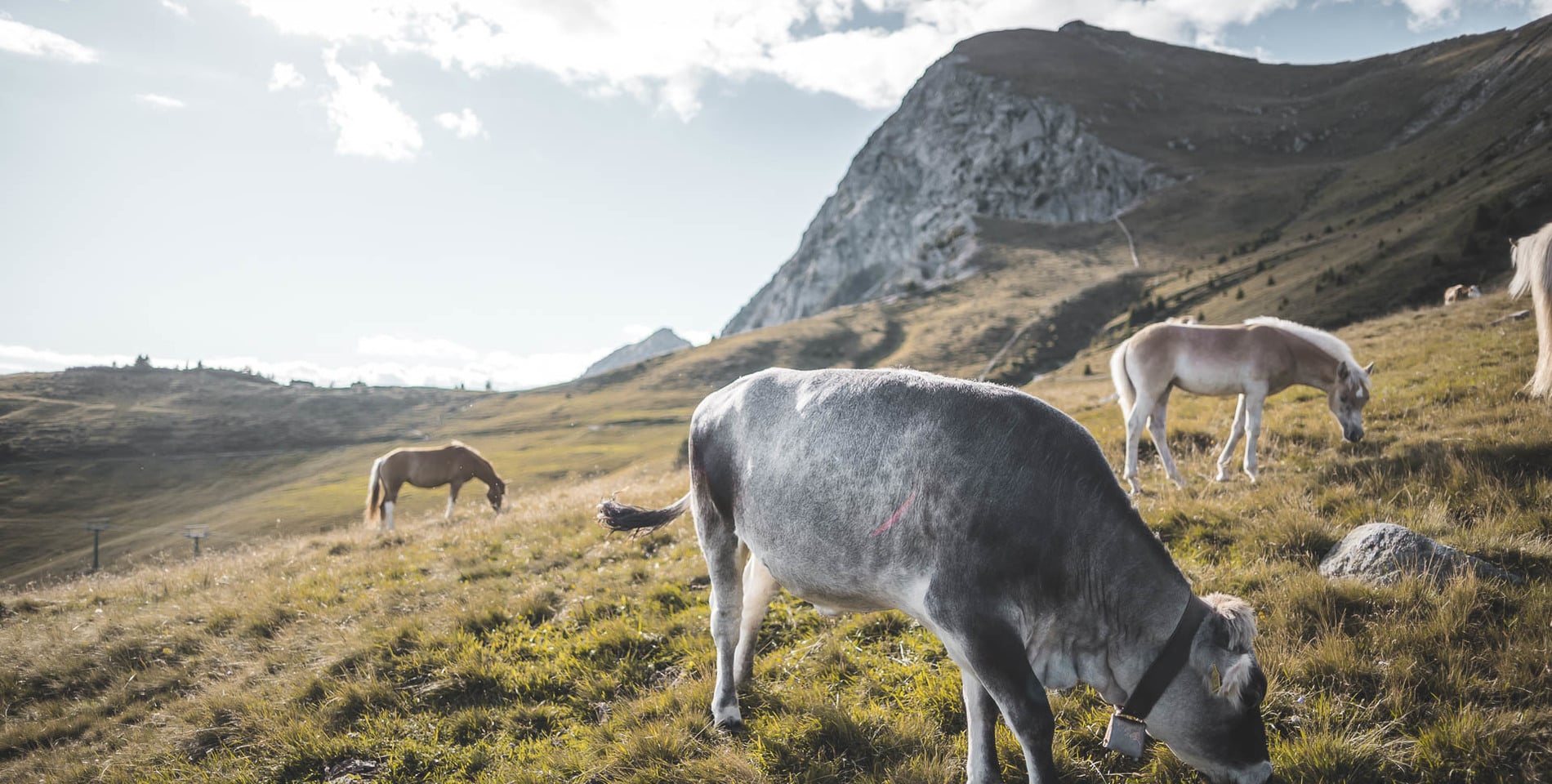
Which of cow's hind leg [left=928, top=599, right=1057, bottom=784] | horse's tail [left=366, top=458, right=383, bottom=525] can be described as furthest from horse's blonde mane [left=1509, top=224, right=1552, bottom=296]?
horse's tail [left=366, top=458, right=383, bottom=525]

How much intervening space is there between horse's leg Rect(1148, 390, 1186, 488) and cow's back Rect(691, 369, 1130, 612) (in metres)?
6.48

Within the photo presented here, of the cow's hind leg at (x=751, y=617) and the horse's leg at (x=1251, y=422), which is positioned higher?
the horse's leg at (x=1251, y=422)

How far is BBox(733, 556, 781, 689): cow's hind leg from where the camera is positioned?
5.42 meters

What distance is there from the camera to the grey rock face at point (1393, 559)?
15.0 ft

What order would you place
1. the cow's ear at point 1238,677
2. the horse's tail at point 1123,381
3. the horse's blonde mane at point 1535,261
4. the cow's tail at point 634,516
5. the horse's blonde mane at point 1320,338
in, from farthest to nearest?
the horse's tail at point 1123,381 < the horse's blonde mane at point 1320,338 < the horse's blonde mane at point 1535,261 < the cow's tail at point 634,516 < the cow's ear at point 1238,677

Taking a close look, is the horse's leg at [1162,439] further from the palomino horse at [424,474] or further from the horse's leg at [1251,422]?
the palomino horse at [424,474]

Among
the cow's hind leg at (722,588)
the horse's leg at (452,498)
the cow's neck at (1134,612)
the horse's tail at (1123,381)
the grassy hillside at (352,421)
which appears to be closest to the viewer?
the cow's neck at (1134,612)

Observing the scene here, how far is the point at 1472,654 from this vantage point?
3756 millimetres

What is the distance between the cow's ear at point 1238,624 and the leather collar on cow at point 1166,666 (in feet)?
0.30

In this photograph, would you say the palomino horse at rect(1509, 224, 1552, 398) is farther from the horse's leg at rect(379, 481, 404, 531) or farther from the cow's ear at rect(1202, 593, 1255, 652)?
the horse's leg at rect(379, 481, 404, 531)

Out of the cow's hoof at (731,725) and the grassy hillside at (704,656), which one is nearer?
the grassy hillside at (704,656)

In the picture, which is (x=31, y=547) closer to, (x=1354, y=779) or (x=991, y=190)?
(x=1354, y=779)

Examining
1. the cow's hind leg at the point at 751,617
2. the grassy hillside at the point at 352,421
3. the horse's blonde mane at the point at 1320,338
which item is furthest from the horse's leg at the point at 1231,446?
the grassy hillside at the point at 352,421

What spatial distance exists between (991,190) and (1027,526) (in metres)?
199
